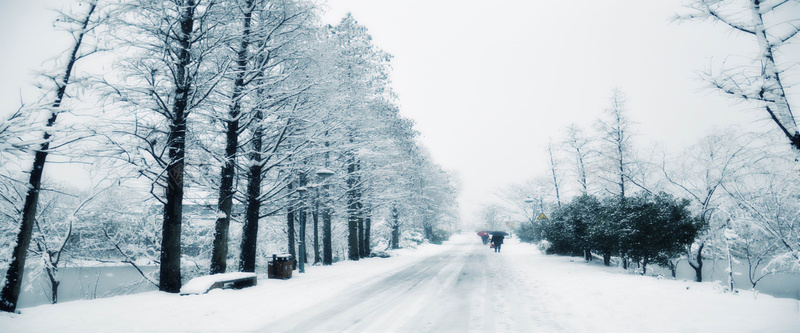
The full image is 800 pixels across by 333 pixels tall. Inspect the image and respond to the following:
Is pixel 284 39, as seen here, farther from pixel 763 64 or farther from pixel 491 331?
pixel 763 64

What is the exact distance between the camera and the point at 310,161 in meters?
14.7

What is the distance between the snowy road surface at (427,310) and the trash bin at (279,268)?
333cm

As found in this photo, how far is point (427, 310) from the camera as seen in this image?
281 inches

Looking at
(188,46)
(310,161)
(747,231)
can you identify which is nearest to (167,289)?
(188,46)

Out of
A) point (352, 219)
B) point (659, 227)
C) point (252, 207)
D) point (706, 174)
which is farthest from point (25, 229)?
point (706, 174)

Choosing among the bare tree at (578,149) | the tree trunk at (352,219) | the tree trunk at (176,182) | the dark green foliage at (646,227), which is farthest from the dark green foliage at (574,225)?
the tree trunk at (176,182)

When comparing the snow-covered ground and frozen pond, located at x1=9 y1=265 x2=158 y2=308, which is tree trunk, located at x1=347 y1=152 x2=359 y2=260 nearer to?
frozen pond, located at x1=9 y1=265 x2=158 y2=308

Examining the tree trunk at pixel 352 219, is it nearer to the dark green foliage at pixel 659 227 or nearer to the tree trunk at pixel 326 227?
the tree trunk at pixel 326 227

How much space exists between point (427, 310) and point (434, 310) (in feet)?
0.46

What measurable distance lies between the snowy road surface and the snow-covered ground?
0.06ft

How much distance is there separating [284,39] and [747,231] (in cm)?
2060

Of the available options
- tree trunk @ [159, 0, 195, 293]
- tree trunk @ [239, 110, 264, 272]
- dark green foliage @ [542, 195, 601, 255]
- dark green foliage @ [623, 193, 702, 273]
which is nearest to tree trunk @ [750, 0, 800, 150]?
dark green foliage @ [623, 193, 702, 273]

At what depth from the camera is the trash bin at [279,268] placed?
39.4 feet

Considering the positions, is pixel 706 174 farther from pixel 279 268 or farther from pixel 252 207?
pixel 252 207
